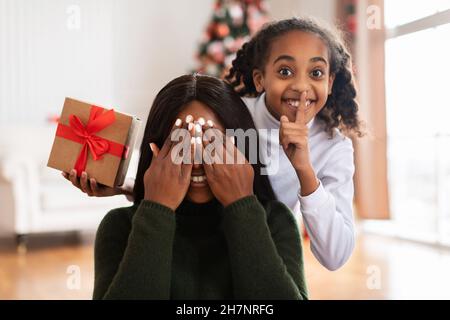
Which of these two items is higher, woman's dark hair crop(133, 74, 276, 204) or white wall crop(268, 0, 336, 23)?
white wall crop(268, 0, 336, 23)

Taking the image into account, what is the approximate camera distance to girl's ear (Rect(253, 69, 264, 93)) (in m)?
0.87

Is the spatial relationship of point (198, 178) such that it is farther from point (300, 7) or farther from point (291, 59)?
point (300, 7)

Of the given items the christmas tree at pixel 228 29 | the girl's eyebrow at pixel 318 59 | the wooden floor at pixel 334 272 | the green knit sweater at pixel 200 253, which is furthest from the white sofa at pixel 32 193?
the girl's eyebrow at pixel 318 59

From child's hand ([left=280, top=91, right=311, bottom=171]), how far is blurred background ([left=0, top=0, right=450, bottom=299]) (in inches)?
18.6

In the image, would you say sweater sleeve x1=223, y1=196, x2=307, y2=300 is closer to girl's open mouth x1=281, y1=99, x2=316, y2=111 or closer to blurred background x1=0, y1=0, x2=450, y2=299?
girl's open mouth x1=281, y1=99, x2=316, y2=111

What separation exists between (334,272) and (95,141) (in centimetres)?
186

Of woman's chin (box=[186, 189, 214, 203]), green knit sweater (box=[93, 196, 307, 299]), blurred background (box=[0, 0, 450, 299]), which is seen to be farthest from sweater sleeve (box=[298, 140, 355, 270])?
blurred background (box=[0, 0, 450, 299])

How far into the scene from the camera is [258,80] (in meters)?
0.88

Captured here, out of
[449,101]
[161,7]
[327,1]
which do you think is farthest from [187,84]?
[449,101]

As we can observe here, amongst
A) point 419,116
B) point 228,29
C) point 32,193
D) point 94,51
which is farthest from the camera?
point 228,29

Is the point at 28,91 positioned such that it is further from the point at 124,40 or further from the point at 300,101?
the point at 300,101

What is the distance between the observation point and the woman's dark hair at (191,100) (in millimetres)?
Answer: 744

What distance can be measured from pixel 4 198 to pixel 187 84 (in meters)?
2.48

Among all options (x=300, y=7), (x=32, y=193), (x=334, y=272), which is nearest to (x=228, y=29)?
(x=32, y=193)
